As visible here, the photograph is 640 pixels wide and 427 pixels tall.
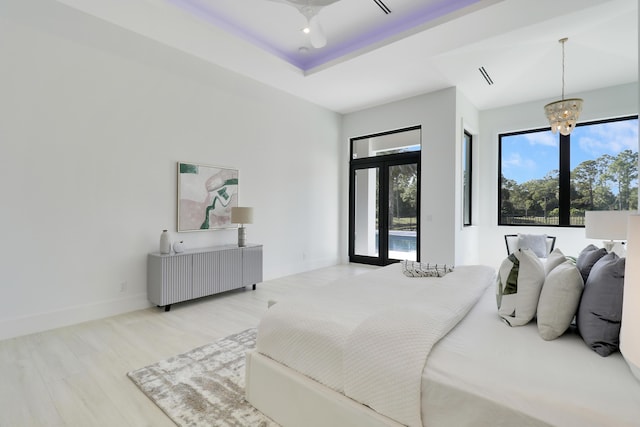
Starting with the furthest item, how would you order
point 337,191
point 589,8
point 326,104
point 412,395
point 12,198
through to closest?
point 337,191 < point 326,104 < point 589,8 < point 12,198 < point 412,395

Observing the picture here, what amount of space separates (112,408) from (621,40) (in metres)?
6.41

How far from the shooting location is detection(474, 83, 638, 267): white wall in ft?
16.3

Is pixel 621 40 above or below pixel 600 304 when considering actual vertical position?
above

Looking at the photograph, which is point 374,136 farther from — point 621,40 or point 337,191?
point 621,40

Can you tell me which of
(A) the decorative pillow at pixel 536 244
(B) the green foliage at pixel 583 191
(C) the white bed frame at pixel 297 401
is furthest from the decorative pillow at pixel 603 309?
(B) the green foliage at pixel 583 191

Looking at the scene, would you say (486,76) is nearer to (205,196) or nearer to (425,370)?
(205,196)

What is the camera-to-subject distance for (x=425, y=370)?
124 centimetres

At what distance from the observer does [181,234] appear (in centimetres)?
406

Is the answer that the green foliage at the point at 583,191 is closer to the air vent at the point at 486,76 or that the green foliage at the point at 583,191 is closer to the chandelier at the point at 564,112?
the chandelier at the point at 564,112

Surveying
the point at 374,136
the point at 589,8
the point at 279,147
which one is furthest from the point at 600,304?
the point at 374,136

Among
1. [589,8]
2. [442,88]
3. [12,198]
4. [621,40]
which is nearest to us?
[12,198]

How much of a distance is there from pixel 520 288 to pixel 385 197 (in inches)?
181

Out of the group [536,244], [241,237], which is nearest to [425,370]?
[241,237]

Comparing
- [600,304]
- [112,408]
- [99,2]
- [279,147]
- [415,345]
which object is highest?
[99,2]
